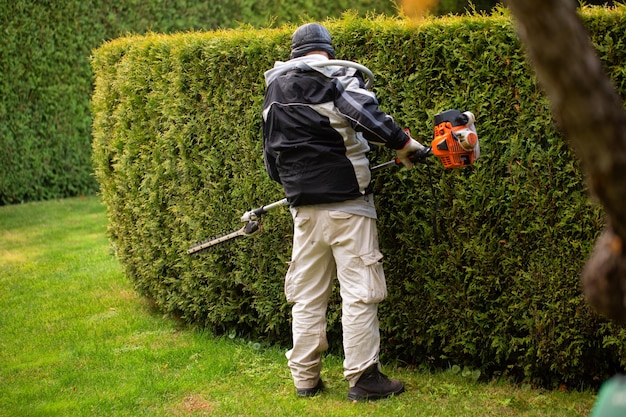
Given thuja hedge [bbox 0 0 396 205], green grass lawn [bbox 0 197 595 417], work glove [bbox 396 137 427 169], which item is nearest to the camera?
work glove [bbox 396 137 427 169]

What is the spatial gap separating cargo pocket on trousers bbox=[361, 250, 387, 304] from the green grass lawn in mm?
627

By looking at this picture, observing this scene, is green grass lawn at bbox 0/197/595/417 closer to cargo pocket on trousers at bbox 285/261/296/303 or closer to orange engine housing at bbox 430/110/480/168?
cargo pocket on trousers at bbox 285/261/296/303

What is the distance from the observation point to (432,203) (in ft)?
16.5

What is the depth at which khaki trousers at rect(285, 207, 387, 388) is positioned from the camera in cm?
479

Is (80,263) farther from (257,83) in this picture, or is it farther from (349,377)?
(349,377)

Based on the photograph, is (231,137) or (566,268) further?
(231,137)

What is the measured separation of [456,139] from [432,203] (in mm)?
698

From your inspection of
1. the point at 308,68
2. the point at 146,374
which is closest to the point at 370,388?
the point at 146,374

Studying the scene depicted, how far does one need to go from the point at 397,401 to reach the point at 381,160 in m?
1.43

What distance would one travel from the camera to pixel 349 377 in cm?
491

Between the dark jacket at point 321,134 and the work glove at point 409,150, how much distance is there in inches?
2.1

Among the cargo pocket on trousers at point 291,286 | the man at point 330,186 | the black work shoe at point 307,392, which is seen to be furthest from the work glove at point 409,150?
the black work shoe at point 307,392

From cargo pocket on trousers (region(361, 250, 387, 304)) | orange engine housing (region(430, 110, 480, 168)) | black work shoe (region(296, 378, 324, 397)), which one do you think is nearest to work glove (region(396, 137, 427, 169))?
orange engine housing (region(430, 110, 480, 168))

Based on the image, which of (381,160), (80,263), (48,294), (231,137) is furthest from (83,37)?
(381,160)
